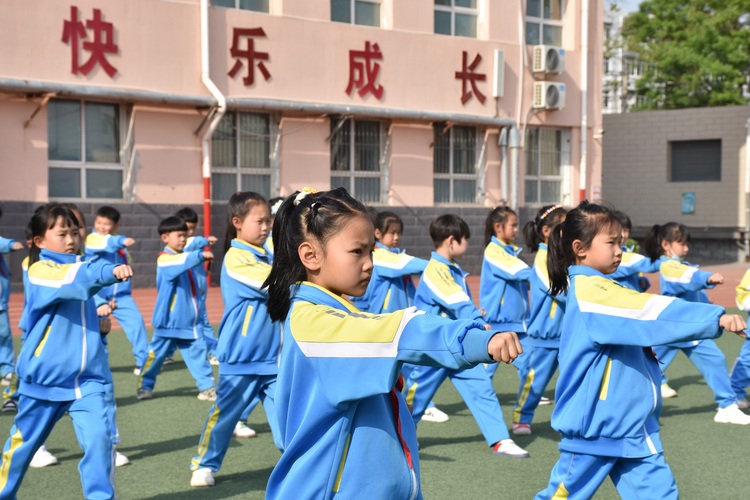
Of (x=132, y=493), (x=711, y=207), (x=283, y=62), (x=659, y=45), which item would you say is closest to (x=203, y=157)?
(x=283, y=62)

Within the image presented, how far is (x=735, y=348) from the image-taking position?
36.8 ft

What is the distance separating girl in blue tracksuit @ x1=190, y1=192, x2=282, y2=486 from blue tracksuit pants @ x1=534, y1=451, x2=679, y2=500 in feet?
6.41

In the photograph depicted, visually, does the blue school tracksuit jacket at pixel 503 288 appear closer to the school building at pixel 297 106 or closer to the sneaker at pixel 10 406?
→ the sneaker at pixel 10 406

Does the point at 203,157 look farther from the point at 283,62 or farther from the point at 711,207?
the point at 711,207

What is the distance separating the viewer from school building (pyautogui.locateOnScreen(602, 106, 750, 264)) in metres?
25.4

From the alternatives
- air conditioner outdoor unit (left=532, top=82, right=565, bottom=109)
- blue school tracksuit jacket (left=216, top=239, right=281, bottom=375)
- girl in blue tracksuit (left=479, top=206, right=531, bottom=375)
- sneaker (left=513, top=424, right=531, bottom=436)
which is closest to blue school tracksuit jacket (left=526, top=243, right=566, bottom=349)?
girl in blue tracksuit (left=479, top=206, right=531, bottom=375)

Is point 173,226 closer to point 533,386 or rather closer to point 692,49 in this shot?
point 533,386

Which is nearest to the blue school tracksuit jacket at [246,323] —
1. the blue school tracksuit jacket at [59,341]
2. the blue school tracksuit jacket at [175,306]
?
the blue school tracksuit jacket at [59,341]

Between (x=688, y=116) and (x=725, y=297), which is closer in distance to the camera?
(x=725, y=297)

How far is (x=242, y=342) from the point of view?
5.68 metres

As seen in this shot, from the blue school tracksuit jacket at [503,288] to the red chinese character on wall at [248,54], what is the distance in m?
9.13

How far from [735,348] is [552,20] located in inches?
441

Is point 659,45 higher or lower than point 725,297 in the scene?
higher

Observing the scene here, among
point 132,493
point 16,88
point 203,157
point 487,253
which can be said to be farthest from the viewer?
point 203,157
